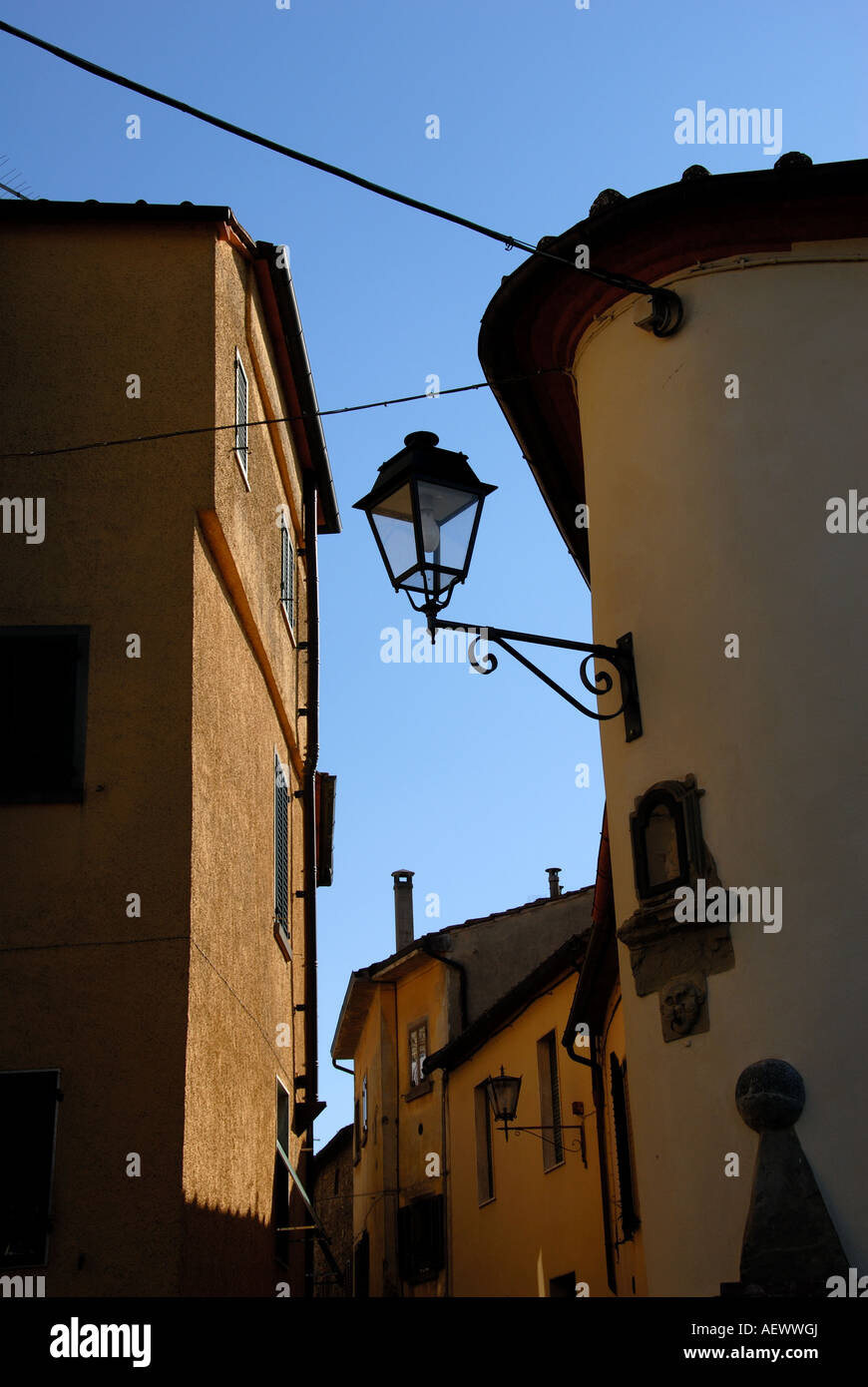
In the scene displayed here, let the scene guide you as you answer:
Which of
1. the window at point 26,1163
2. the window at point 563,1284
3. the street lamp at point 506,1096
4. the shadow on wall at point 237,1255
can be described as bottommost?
the window at point 563,1284

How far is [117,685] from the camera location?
10.3 meters

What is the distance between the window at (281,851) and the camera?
46.6 feet

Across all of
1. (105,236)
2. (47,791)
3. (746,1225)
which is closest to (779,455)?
(746,1225)

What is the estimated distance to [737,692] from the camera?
776 cm

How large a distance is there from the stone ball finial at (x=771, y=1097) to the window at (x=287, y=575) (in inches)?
354

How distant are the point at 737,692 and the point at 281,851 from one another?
25.4ft

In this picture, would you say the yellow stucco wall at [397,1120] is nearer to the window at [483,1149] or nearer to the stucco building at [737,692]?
the window at [483,1149]

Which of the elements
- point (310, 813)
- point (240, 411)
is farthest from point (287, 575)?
point (240, 411)

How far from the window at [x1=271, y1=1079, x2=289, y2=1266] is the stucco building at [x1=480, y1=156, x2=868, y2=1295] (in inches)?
254

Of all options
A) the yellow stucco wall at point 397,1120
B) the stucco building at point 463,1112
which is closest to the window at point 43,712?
the stucco building at point 463,1112

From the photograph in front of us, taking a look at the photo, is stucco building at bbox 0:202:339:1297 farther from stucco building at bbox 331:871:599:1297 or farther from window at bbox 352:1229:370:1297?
window at bbox 352:1229:370:1297

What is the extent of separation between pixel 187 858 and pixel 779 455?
459cm

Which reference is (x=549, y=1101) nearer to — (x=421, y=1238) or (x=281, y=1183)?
(x=281, y=1183)

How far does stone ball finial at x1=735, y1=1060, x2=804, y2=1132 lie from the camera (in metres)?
6.89
